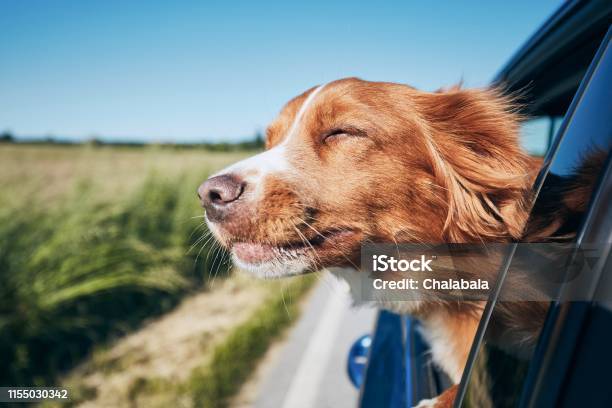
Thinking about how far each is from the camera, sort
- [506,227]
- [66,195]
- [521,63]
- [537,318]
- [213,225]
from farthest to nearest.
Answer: [66,195] → [521,63] → [213,225] → [506,227] → [537,318]

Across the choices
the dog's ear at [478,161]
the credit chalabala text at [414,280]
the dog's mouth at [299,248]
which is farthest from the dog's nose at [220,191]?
the dog's ear at [478,161]

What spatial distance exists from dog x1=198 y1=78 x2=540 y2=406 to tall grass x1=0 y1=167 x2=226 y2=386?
4.48 ft

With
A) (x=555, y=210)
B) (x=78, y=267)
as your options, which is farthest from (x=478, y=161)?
(x=78, y=267)

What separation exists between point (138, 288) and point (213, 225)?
4.60 meters

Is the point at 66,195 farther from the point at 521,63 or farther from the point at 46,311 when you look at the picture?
the point at 521,63

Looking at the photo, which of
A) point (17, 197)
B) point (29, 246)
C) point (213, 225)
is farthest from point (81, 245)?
point (213, 225)

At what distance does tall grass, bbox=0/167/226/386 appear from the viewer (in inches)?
154

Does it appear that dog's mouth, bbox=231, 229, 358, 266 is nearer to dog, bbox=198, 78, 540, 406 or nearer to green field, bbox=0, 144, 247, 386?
dog, bbox=198, 78, 540, 406

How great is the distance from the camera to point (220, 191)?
1.44 m

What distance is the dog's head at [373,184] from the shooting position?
1382 millimetres

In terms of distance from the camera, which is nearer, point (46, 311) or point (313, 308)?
point (46, 311)

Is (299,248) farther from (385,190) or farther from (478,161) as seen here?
(478,161)

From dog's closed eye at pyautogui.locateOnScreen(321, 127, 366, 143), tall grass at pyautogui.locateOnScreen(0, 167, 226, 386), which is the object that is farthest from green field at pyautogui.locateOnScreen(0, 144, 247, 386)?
dog's closed eye at pyautogui.locateOnScreen(321, 127, 366, 143)

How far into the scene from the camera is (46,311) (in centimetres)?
411
